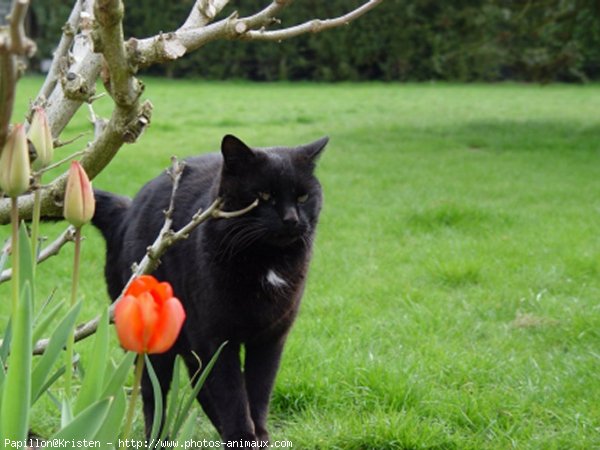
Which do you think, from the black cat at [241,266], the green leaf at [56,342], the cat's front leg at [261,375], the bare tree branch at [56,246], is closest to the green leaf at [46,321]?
the green leaf at [56,342]

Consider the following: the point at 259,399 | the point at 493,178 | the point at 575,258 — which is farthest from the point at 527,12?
the point at 259,399

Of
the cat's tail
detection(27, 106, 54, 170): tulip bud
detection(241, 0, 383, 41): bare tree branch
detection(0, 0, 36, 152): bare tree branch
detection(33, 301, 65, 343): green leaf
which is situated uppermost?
detection(0, 0, 36, 152): bare tree branch

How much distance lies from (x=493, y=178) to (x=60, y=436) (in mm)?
7699

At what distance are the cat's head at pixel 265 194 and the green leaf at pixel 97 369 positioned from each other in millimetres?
1430

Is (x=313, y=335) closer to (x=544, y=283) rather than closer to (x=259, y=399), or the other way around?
(x=259, y=399)

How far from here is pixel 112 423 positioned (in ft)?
4.49

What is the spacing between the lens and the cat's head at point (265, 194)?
2.86 meters

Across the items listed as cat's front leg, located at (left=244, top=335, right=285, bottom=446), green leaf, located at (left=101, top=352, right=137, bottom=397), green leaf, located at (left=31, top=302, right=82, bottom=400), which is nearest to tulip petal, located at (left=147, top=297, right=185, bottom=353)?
green leaf, located at (left=101, top=352, right=137, bottom=397)

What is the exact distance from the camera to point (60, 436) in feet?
4.11

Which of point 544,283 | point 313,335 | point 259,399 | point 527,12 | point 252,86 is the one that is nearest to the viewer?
point 259,399

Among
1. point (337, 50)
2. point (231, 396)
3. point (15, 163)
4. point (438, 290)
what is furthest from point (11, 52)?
point (337, 50)

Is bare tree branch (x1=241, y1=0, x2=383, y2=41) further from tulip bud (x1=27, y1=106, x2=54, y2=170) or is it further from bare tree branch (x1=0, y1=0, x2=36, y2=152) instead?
bare tree branch (x1=0, y1=0, x2=36, y2=152)

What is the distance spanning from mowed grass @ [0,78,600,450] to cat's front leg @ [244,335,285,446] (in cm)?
14

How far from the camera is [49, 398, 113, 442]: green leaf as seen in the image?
123cm
